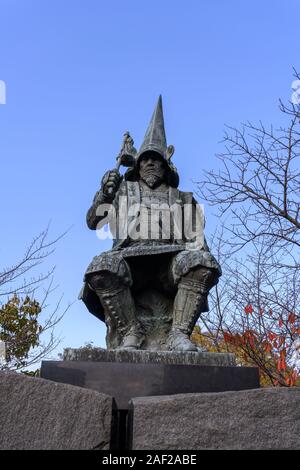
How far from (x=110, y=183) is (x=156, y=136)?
30.4 inches

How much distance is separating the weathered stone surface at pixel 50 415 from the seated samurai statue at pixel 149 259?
98cm

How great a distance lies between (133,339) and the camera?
3961 millimetres

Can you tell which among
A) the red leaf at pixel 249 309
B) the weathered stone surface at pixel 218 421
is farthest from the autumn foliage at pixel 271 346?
the weathered stone surface at pixel 218 421

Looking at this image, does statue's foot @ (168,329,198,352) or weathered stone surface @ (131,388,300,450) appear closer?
weathered stone surface @ (131,388,300,450)

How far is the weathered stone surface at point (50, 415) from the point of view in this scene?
9.04ft

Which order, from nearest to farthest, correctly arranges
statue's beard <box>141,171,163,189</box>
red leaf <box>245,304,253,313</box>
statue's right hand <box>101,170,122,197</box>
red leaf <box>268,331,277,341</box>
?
statue's right hand <box>101,170,122,197</box>, statue's beard <box>141,171,163,189</box>, red leaf <box>268,331,277,341</box>, red leaf <box>245,304,253,313</box>

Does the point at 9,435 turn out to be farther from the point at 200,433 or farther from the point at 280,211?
the point at 280,211

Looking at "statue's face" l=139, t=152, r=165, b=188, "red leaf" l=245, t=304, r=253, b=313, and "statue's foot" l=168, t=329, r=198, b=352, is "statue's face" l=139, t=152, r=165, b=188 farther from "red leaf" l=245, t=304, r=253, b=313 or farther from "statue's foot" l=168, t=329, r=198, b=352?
"red leaf" l=245, t=304, r=253, b=313

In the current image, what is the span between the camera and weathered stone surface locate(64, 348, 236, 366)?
354 cm

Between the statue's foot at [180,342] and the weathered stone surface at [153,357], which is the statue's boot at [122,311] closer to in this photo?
the statue's foot at [180,342]

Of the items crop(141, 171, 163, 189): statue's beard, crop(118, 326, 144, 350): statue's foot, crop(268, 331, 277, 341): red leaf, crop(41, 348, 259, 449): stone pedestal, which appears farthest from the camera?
crop(268, 331, 277, 341): red leaf

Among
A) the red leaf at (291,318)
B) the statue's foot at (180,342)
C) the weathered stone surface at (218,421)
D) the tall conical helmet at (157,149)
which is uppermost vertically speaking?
the tall conical helmet at (157,149)

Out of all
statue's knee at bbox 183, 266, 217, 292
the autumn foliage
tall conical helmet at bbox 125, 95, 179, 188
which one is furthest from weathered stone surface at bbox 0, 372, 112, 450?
the autumn foliage

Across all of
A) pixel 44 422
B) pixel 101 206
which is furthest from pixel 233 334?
pixel 44 422
